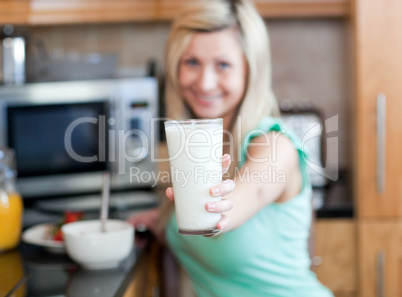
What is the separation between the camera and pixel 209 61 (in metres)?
1.40

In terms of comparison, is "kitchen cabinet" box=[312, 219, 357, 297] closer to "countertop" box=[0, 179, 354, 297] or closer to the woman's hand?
"countertop" box=[0, 179, 354, 297]

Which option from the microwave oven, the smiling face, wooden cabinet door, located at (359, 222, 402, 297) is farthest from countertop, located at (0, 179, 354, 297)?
wooden cabinet door, located at (359, 222, 402, 297)

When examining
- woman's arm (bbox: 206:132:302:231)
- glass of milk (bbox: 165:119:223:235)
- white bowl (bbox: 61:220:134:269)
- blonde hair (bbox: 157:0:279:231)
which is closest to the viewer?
glass of milk (bbox: 165:119:223:235)

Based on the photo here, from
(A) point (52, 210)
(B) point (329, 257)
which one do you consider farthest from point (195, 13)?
(B) point (329, 257)

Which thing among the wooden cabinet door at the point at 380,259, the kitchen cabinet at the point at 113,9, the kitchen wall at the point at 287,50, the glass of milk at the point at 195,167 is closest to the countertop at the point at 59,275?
the glass of milk at the point at 195,167

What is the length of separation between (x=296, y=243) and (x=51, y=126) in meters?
1.14

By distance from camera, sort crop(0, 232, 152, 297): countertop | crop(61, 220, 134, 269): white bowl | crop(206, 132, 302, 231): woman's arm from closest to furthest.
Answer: crop(206, 132, 302, 231): woman's arm → crop(0, 232, 152, 297): countertop → crop(61, 220, 134, 269): white bowl

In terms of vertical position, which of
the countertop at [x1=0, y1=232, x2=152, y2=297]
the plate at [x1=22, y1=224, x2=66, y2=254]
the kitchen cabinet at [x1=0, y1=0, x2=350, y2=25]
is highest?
the kitchen cabinet at [x1=0, y1=0, x2=350, y2=25]

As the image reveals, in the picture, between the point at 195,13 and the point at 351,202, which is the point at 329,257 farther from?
the point at 195,13

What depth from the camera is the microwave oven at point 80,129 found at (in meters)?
2.15

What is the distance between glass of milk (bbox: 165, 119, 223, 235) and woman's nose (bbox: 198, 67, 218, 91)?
1.62 feet

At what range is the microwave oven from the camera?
7.05ft

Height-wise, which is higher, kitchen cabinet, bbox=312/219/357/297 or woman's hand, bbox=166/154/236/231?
woman's hand, bbox=166/154/236/231

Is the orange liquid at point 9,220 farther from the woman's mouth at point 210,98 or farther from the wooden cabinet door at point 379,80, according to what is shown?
the wooden cabinet door at point 379,80
